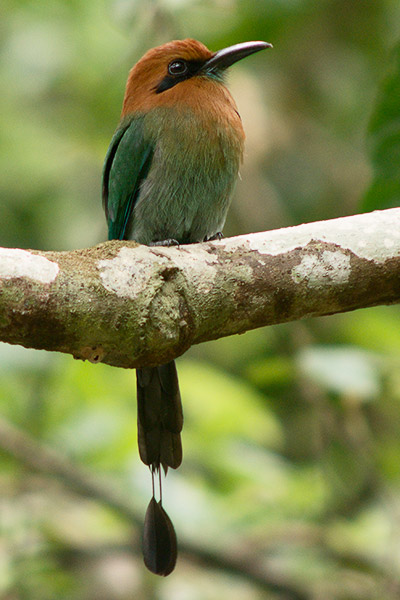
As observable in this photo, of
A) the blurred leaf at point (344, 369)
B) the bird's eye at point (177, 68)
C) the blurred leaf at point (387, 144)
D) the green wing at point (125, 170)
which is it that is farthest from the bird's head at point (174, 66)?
the blurred leaf at point (344, 369)

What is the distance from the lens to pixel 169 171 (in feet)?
9.44

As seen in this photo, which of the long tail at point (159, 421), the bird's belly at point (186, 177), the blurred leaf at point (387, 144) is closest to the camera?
the blurred leaf at point (387, 144)

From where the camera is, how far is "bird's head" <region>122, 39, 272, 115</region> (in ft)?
10.0

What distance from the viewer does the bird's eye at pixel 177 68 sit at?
3.08m

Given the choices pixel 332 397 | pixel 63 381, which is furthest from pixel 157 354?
pixel 332 397

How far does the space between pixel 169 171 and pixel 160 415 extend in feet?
2.79

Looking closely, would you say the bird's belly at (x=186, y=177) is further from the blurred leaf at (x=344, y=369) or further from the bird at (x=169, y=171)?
the blurred leaf at (x=344, y=369)

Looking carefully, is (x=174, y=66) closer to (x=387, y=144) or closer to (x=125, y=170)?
(x=125, y=170)

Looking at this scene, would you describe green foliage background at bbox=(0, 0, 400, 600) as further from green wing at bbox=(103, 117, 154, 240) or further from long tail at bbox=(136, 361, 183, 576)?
green wing at bbox=(103, 117, 154, 240)

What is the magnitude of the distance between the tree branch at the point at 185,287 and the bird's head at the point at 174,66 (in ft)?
3.42

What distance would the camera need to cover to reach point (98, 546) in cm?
343

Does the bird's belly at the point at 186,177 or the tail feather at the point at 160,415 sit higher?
the bird's belly at the point at 186,177

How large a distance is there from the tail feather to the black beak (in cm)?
118

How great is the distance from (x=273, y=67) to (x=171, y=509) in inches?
127
